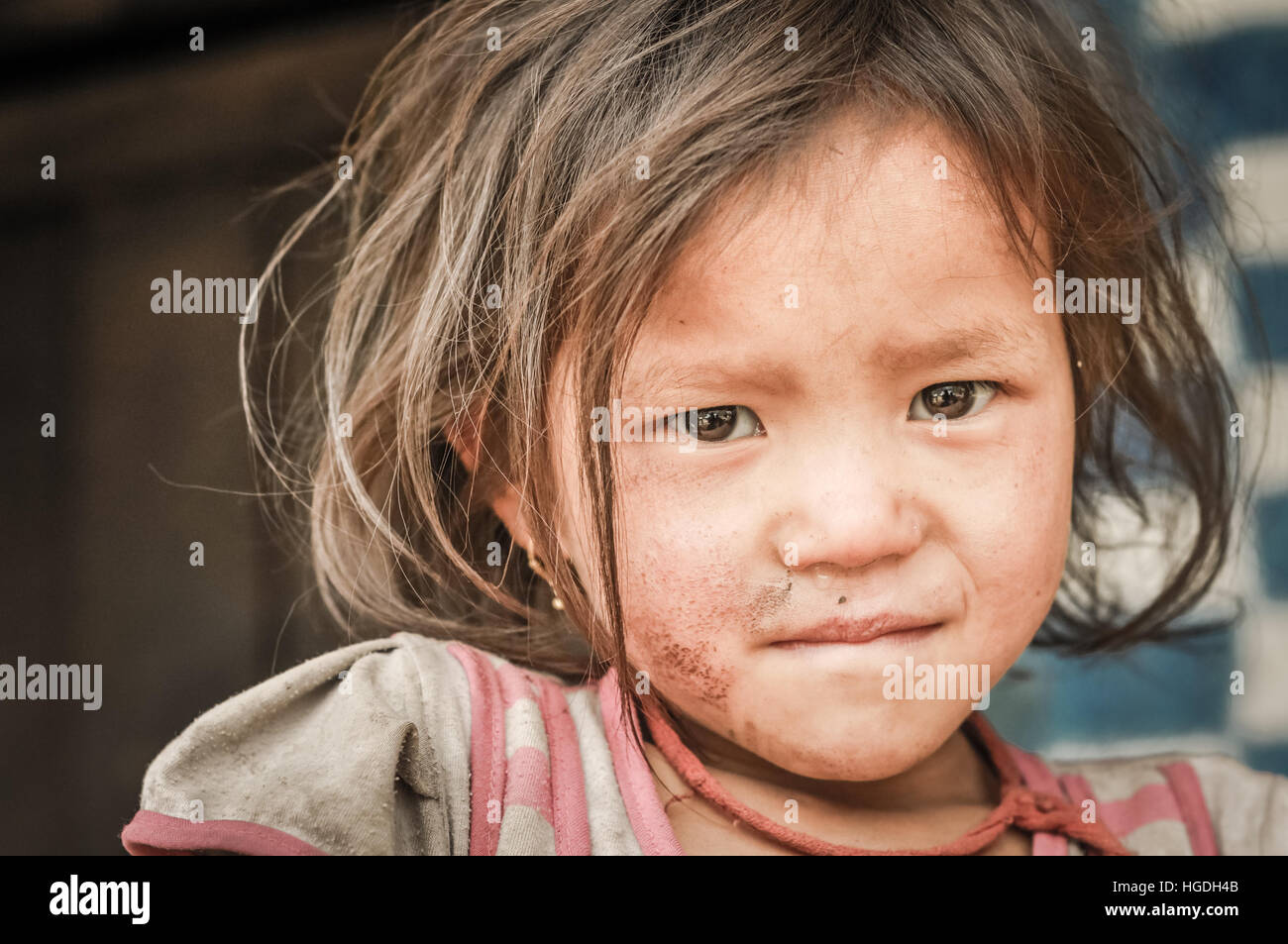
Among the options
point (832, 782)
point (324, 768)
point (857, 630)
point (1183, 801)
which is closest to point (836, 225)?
point (857, 630)

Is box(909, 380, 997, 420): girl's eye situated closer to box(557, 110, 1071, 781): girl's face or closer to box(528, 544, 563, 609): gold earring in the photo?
box(557, 110, 1071, 781): girl's face

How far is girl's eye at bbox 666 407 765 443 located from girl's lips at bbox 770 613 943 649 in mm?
179

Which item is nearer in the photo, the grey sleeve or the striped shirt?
the striped shirt

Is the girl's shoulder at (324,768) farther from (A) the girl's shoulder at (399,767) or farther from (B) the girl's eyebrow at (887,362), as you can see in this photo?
(B) the girl's eyebrow at (887,362)

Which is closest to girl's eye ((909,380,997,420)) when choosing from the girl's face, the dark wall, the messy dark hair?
the girl's face

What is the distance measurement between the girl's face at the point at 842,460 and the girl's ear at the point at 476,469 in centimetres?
10

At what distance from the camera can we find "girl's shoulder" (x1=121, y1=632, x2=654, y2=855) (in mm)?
924

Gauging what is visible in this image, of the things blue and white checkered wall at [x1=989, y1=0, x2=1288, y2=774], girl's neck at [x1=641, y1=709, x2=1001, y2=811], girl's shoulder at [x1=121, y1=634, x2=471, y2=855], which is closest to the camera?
girl's shoulder at [x1=121, y1=634, x2=471, y2=855]

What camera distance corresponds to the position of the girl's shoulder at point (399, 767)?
0.92 meters

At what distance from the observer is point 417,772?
982 mm

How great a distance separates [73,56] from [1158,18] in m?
1.19

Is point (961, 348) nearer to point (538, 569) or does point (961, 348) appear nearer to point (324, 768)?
point (538, 569)

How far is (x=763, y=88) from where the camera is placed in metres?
0.98
